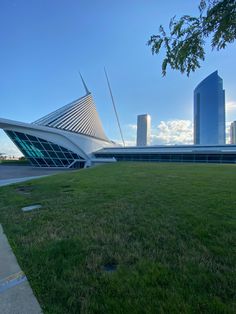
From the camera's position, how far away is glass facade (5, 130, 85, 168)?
112 ft

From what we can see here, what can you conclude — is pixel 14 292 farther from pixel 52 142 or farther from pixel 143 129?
pixel 143 129

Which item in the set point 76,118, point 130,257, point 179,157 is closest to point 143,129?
point 76,118

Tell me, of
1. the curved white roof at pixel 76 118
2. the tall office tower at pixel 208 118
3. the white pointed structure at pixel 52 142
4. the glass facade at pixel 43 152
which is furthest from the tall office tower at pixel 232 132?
the glass facade at pixel 43 152

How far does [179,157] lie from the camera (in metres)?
35.8

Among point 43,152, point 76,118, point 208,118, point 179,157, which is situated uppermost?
point 208,118

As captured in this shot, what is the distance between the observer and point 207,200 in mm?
5867

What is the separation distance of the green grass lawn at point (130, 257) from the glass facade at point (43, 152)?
31.6m

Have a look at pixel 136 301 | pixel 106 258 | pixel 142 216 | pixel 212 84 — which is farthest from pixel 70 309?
pixel 212 84

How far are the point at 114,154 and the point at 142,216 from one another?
37604 mm

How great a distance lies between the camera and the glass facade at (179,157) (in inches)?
1295

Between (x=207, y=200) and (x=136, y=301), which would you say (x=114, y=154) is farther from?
(x=136, y=301)

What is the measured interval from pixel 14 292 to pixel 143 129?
122704mm

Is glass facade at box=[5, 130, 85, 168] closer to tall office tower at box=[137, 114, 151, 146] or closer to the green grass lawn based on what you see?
the green grass lawn

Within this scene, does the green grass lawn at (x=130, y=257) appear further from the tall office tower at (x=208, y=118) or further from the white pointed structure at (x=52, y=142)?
the tall office tower at (x=208, y=118)
